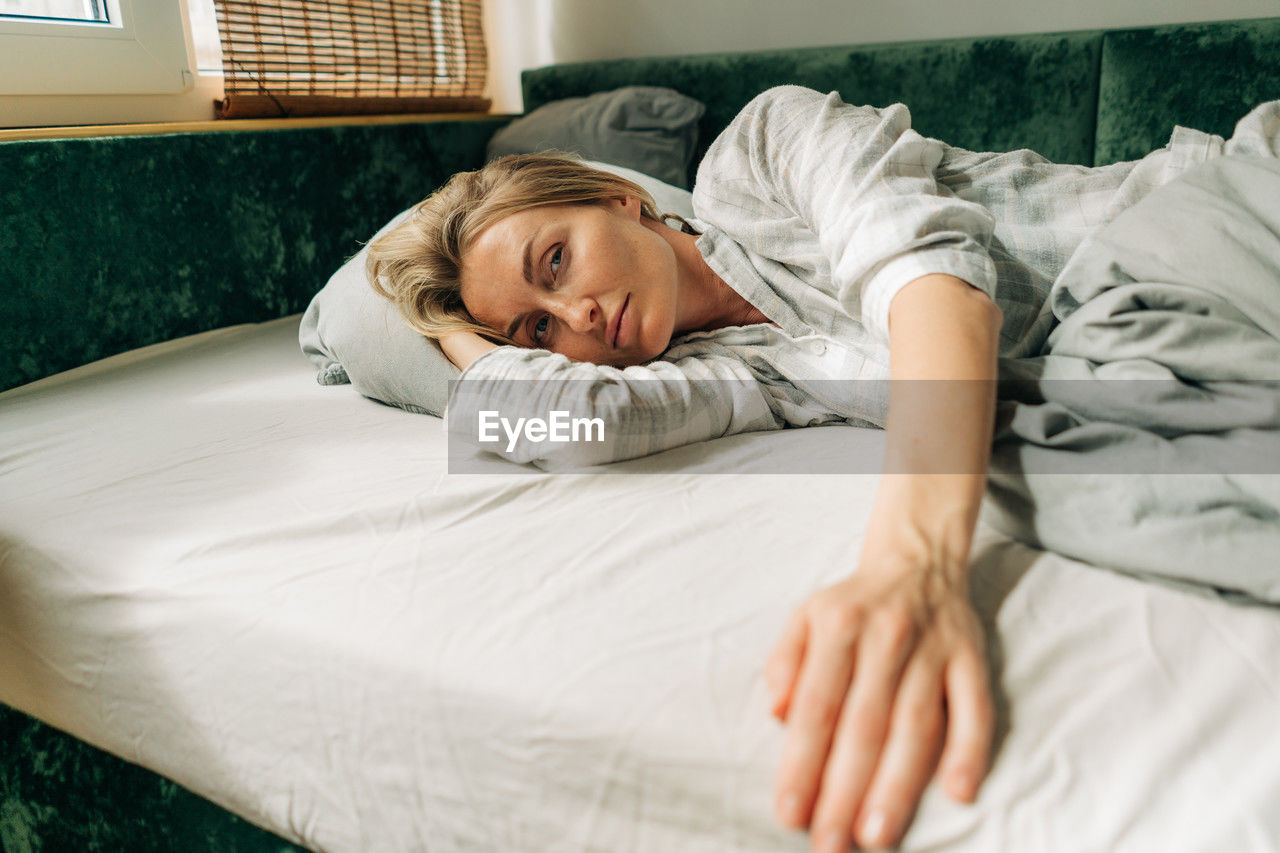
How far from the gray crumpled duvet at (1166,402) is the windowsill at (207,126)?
1.24 m

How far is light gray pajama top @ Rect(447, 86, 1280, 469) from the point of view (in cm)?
68

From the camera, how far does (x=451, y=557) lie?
0.60 meters

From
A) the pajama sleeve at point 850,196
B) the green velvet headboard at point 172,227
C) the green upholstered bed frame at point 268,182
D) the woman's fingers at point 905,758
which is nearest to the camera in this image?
the woman's fingers at point 905,758

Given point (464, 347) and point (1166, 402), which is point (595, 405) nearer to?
point (464, 347)

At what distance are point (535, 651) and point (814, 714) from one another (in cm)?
18

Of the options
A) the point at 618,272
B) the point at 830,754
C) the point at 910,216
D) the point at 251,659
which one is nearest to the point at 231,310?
the point at 618,272

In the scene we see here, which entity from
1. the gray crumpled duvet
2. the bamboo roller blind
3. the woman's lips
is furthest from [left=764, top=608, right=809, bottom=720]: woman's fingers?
the bamboo roller blind

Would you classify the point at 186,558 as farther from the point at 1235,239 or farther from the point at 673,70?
the point at 673,70

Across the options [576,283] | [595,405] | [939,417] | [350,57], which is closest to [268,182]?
[350,57]

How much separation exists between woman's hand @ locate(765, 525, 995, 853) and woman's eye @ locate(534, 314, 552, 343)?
0.54 meters

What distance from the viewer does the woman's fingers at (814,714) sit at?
1.31ft

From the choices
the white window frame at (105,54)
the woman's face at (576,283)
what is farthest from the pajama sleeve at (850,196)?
the white window frame at (105,54)

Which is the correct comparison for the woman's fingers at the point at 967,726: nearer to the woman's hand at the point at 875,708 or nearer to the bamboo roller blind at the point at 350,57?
the woman's hand at the point at 875,708

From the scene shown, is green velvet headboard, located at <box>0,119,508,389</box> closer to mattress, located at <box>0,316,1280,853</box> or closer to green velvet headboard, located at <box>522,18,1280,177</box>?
mattress, located at <box>0,316,1280,853</box>
